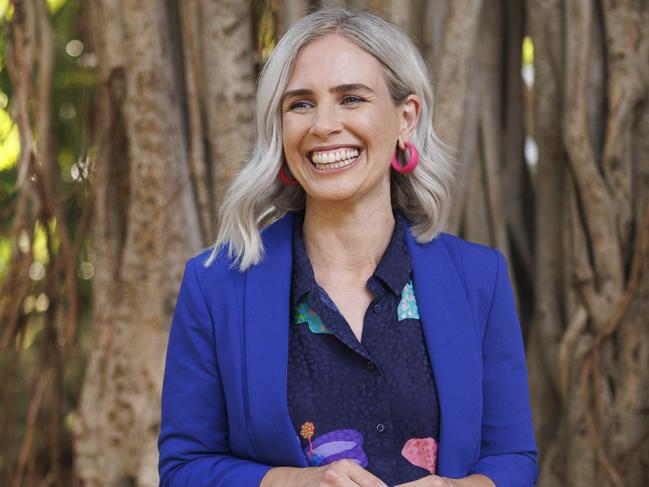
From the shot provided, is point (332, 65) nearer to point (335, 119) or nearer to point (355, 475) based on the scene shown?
point (335, 119)

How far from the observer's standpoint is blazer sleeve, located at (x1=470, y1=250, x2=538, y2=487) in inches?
68.4

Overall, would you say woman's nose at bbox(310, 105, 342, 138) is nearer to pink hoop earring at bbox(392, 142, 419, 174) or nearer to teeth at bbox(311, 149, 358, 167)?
teeth at bbox(311, 149, 358, 167)

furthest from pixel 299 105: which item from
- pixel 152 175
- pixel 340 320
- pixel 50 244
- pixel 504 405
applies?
pixel 50 244

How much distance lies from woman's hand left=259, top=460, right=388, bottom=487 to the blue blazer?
31mm

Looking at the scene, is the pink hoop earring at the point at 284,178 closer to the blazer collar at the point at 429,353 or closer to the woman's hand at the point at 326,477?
the blazer collar at the point at 429,353

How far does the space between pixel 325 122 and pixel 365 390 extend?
44 centimetres

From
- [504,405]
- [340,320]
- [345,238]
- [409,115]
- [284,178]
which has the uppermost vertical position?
[409,115]

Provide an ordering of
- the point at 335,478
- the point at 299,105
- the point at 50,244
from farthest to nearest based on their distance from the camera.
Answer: the point at 50,244 < the point at 299,105 < the point at 335,478

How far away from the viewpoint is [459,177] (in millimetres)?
2709

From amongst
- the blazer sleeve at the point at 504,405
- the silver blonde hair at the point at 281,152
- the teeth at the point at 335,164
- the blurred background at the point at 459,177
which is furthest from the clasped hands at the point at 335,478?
the blurred background at the point at 459,177

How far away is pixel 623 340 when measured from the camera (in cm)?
255

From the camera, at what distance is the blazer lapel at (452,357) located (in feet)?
5.41

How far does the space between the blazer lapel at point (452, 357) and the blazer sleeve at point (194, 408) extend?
320 millimetres

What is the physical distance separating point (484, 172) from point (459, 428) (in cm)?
123
